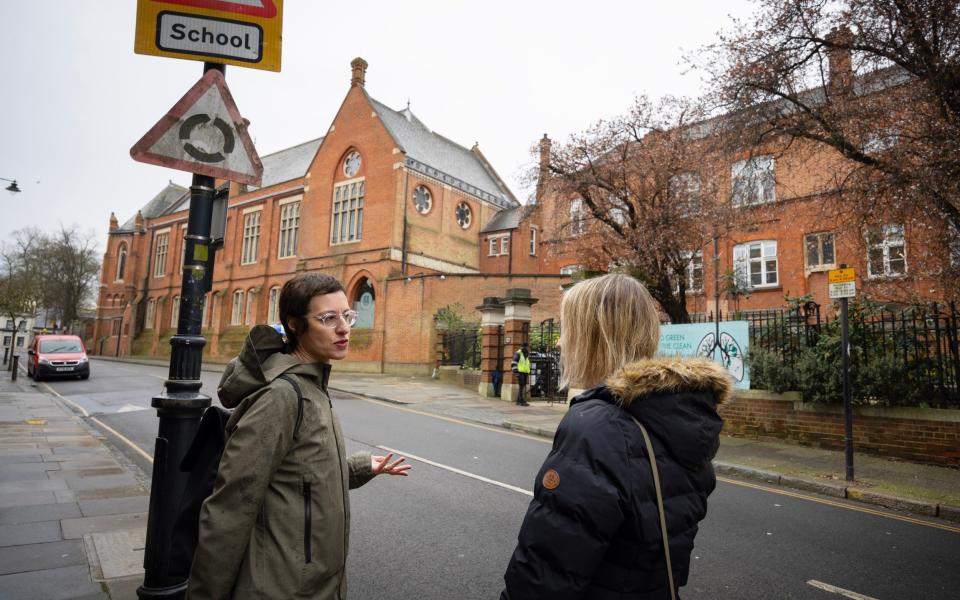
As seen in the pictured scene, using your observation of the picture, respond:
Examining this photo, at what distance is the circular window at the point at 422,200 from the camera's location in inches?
1288

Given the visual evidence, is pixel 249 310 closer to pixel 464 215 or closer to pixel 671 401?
pixel 464 215

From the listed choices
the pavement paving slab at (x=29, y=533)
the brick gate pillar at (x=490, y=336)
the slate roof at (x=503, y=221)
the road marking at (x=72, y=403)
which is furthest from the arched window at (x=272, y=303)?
the pavement paving slab at (x=29, y=533)

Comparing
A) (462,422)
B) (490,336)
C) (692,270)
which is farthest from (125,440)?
(692,270)

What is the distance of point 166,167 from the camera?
3.06 m

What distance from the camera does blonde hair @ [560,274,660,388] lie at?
5.94 feet

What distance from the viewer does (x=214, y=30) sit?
3.17 metres

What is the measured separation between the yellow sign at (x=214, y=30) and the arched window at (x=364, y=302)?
1075 inches

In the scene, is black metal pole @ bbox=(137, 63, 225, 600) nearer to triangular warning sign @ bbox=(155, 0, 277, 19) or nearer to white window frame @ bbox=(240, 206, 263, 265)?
triangular warning sign @ bbox=(155, 0, 277, 19)

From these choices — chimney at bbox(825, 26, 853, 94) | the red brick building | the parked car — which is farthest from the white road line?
the red brick building

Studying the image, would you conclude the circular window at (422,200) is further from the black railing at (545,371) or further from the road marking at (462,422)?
the road marking at (462,422)

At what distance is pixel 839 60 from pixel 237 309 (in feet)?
128

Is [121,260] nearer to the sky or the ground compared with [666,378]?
nearer to the sky

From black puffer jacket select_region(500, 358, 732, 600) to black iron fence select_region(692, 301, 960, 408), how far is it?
9.13 metres

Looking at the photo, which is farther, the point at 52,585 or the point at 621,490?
the point at 52,585
